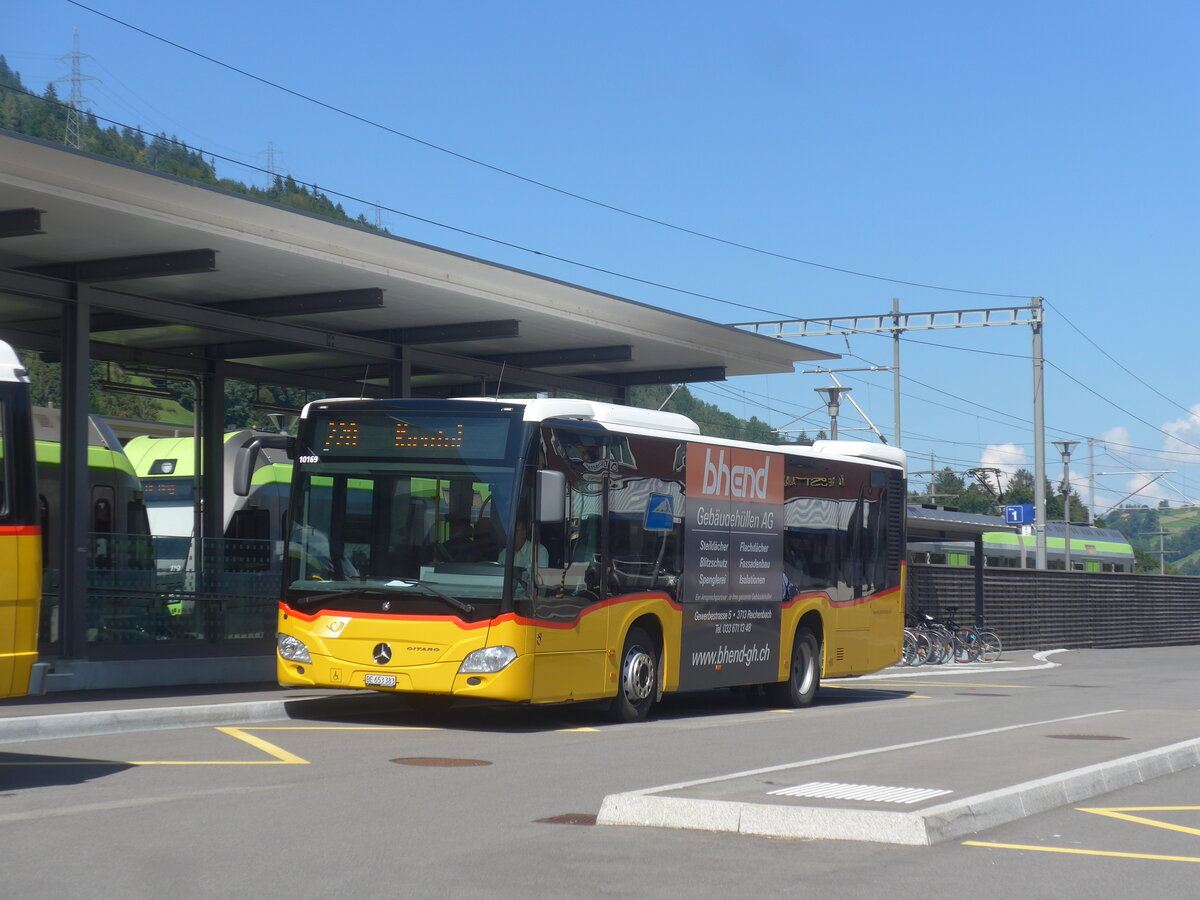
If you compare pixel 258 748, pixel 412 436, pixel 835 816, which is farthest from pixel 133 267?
pixel 835 816

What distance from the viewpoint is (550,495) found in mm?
13297

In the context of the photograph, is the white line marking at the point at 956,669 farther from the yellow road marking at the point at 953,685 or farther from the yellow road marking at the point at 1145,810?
the yellow road marking at the point at 1145,810

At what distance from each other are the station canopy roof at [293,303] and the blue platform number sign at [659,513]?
444 cm

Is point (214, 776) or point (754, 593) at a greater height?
point (754, 593)

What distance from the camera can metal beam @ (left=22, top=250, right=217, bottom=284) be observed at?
16578 millimetres

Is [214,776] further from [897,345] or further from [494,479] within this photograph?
[897,345]

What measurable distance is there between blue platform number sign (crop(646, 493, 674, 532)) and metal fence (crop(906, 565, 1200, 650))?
19.4m

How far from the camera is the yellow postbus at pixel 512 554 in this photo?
13.3 meters

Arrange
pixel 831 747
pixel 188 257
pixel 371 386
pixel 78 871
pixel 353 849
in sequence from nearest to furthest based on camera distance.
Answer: pixel 78 871, pixel 353 849, pixel 831 747, pixel 188 257, pixel 371 386

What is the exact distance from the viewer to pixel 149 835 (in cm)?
766

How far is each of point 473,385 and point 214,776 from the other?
56.1ft

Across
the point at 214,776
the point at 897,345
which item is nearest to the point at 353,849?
the point at 214,776

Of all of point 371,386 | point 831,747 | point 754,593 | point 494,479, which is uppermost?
point 371,386

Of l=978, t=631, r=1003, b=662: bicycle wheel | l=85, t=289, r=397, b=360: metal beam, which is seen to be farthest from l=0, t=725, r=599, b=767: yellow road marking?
l=978, t=631, r=1003, b=662: bicycle wheel
